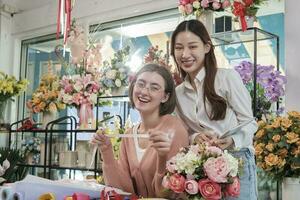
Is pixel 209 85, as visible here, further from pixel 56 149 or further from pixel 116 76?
pixel 56 149

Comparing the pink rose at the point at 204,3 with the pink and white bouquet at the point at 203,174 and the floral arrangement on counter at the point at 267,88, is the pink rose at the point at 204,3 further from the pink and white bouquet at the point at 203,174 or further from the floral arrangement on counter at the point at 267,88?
the pink and white bouquet at the point at 203,174

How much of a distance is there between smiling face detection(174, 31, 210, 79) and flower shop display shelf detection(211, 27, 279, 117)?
0.81 m

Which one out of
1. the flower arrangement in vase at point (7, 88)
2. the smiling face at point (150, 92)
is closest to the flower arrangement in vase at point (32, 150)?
the flower arrangement in vase at point (7, 88)

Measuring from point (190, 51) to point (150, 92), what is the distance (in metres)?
0.17

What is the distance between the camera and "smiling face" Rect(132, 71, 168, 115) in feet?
3.71

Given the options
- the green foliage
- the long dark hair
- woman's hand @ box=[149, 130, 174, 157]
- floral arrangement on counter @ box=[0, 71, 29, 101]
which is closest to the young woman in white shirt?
the long dark hair

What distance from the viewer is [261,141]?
1949 millimetres

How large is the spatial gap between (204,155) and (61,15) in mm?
1301

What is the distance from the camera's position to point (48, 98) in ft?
9.85

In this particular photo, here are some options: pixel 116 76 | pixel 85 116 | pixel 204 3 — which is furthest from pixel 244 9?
pixel 85 116

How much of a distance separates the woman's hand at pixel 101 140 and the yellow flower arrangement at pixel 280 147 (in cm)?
100

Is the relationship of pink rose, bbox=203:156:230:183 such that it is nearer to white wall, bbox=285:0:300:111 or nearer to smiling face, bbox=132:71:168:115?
smiling face, bbox=132:71:168:115

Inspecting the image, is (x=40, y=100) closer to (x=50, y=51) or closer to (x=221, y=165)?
(x=50, y=51)

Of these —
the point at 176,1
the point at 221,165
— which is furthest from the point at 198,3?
the point at 176,1
